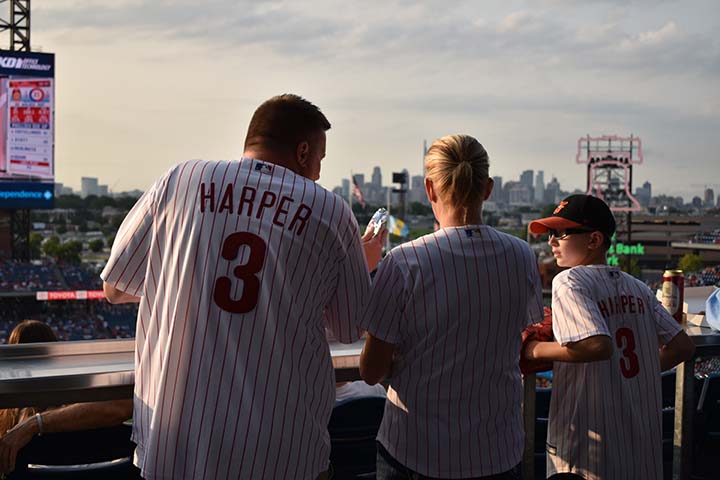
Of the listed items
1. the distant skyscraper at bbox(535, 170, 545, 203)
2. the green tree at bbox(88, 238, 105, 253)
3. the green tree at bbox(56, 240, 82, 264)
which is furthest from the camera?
the distant skyscraper at bbox(535, 170, 545, 203)

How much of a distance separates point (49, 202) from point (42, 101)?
358cm

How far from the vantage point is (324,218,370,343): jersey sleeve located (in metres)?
1.27

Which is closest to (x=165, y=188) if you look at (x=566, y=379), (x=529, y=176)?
(x=566, y=379)

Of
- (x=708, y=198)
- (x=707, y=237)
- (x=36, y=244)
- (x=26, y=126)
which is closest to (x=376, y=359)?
(x=26, y=126)

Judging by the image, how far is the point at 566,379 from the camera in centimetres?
164

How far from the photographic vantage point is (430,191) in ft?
4.51

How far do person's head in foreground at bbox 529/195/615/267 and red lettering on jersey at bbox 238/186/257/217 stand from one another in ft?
2.41

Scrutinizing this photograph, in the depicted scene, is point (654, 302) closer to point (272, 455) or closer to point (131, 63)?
point (272, 455)

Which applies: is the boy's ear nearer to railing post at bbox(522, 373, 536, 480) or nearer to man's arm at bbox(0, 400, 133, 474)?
railing post at bbox(522, 373, 536, 480)

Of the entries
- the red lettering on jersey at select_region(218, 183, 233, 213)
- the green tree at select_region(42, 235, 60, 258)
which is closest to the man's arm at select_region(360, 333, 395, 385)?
the red lettering on jersey at select_region(218, 183, 233, 213)

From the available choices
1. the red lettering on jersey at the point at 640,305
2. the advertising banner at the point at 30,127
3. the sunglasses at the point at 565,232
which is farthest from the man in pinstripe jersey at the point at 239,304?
the advertising banner at the point at 30,127

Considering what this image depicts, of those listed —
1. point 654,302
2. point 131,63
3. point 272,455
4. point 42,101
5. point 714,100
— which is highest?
point 131,63

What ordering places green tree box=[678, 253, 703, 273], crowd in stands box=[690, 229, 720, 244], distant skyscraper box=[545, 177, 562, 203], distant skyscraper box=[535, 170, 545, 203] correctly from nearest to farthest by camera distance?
green tree box=[678, 253, 703, 273]
crowd in stands box=[690, 229, 720, 244]
distant skyscraper box=[545, 177, 562, 203]
distant skyscraper box=[535, 170, 545, 203]

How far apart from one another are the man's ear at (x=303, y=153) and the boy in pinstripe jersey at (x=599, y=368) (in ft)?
2.05
